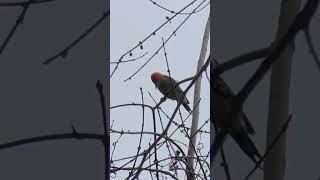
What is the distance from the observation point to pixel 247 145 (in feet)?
2.96

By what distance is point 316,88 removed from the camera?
2.94 feet

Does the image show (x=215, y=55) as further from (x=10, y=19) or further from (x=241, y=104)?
(x=10, y=19)

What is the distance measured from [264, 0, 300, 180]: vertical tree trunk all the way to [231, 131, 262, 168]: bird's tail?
0.06ft

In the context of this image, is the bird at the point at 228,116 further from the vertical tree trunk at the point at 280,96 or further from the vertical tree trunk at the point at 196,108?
the vertical tree trunk at the point at 196,108

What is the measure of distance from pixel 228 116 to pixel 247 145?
0.19 ft

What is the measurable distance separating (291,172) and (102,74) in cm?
35

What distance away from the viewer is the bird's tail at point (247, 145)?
0.89 m

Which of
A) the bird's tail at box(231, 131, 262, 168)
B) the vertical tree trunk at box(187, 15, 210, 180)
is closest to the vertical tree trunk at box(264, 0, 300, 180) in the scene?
the bird's tail at box(231, 131, 262, 168)

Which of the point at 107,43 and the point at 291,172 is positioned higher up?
the point at 107,43

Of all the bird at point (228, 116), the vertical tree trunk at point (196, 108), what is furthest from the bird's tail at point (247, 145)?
the vertical tree trunk at point (196, 108)

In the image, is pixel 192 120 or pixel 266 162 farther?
pixel 192 120

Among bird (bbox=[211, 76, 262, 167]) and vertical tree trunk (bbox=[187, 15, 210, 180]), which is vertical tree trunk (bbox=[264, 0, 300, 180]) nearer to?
bird (bbox=[211, 76, 262, 167])

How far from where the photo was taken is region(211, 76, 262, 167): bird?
902 mm

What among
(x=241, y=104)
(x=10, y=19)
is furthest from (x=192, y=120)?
(x=10, y=19)
